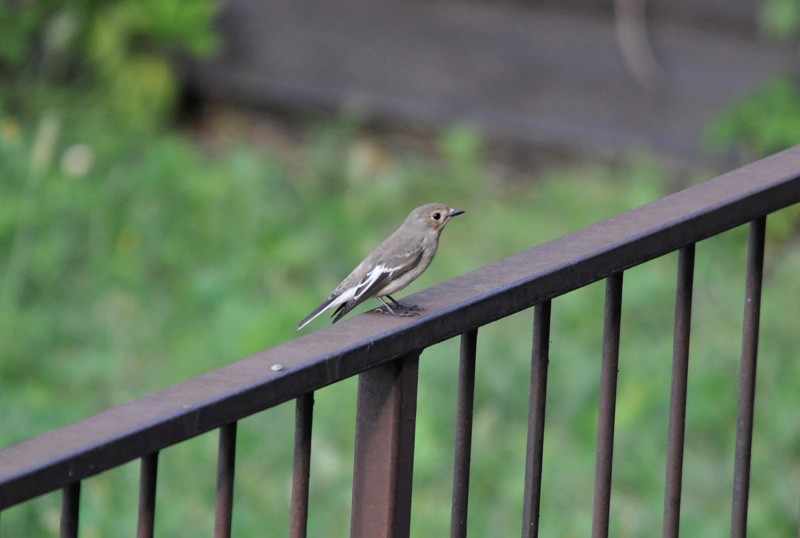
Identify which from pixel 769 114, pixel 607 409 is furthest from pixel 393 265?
pixel 769 114

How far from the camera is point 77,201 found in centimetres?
574

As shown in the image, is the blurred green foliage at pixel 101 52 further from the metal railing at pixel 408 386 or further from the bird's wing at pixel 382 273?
the metal railing at pixel 408 386

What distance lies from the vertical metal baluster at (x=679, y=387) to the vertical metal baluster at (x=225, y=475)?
760 millimetres

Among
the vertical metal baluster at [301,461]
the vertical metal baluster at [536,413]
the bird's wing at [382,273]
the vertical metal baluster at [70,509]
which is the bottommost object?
the vertical metal baluster at [70,509]

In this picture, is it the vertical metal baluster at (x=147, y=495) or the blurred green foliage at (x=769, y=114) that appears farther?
the blurred green foliage at (x=769, y=114)

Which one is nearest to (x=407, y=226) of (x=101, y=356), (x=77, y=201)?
(x=101, y=356)

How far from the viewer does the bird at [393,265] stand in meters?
2.61

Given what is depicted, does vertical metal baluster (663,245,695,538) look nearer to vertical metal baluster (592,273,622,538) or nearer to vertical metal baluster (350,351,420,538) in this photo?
vertical metal baluster (592,273,622,538)

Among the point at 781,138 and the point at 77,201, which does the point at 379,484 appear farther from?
the point at 781,138

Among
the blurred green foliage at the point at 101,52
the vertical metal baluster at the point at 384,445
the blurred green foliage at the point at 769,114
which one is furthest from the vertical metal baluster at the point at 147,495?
the blurred green foliage at the point at 101,52

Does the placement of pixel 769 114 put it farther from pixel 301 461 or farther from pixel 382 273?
pixel 301 461

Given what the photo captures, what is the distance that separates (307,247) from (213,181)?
2.65ft

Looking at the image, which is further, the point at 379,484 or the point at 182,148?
the point at 182,148

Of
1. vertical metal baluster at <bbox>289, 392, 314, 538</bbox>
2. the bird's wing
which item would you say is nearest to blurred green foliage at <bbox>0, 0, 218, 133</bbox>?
the bird's wing
